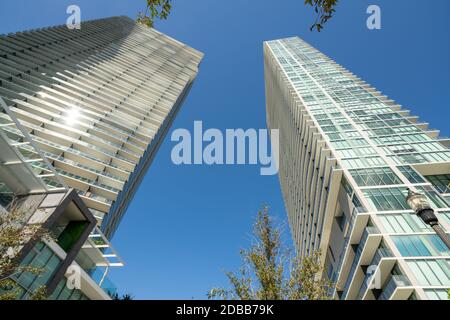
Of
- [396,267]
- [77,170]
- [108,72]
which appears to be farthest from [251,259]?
[108,72]

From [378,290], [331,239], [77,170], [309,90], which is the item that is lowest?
[331,239]

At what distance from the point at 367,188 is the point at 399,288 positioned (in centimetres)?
1327

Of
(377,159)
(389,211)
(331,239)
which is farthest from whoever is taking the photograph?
(331,239)

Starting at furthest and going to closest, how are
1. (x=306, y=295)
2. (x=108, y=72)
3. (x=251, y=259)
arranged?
1. (x=108, y=72)
2. (x=251, y=259)
3. (x=306, y=295)

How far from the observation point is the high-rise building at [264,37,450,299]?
25.5 meters

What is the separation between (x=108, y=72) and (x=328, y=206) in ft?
169

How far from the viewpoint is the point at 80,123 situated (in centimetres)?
3866

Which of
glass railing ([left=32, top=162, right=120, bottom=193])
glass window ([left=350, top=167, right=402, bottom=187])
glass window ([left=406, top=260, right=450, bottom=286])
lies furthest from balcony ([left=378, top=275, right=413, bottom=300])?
glass railing ([left=32, top=162, right=120, bottom=193])

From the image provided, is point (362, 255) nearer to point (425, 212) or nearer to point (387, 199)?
point (387, 199)

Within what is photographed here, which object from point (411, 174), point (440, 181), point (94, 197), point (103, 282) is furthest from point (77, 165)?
point (440, 181)

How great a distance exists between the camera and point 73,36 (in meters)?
69.1

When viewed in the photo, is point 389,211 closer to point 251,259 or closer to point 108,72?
point 251,259

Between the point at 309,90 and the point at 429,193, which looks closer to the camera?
the point at 429,193

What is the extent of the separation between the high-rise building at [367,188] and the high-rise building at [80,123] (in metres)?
19.9
